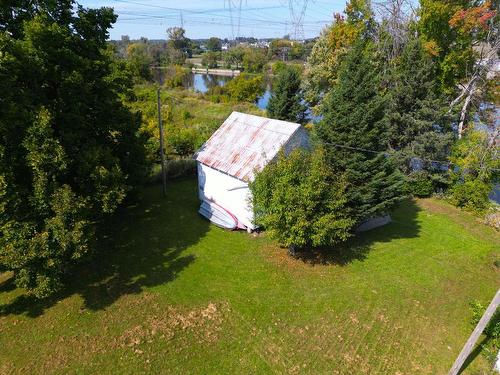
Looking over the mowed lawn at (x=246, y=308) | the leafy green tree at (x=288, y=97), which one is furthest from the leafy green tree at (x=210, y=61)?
the mowed lawn at (x=246, y=308)

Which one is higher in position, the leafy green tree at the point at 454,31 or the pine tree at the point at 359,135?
the leafy green tree at the point at 454,31

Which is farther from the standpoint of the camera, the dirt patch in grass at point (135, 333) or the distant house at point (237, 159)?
the distant house at point (237, 159)

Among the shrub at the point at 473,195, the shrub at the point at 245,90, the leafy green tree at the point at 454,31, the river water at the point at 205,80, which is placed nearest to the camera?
the shrub at the point at 473,195

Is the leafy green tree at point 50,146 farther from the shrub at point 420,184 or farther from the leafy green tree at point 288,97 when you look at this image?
the shrub at point 420,184

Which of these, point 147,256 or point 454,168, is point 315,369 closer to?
point 147,256

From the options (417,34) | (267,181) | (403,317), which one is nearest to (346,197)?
(267,181)

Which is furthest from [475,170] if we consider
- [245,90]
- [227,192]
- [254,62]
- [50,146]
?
[254,62]
